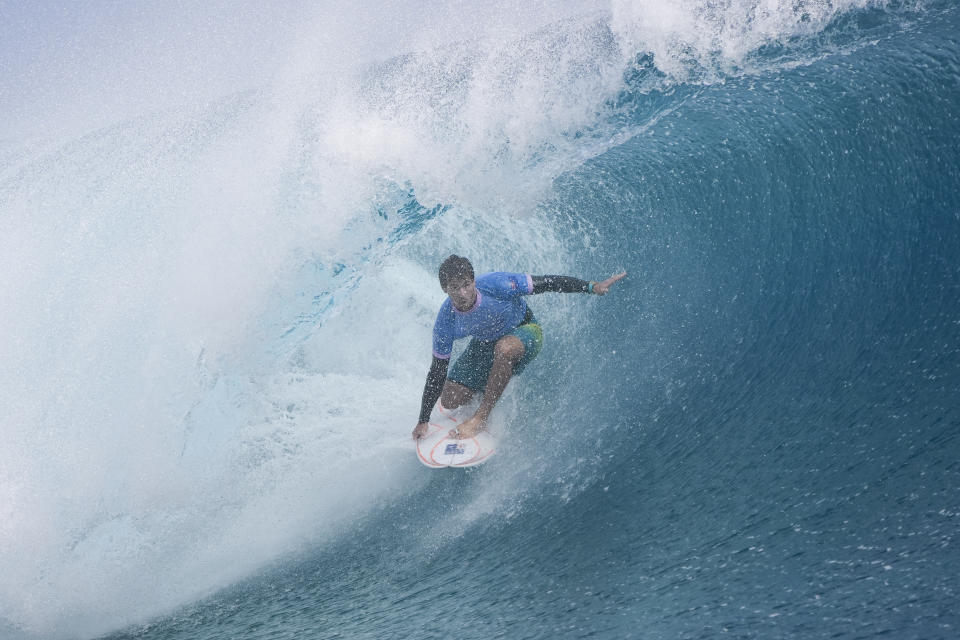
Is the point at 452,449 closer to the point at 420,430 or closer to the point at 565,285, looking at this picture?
the point at 420,430

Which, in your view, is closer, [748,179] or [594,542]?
[594,542]

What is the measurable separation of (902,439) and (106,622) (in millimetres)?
4667

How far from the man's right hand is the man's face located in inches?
33.2

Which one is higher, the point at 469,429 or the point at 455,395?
the point at 455,395

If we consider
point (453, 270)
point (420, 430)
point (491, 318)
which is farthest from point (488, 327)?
point (420, 430)

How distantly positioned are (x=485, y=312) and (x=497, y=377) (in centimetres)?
44

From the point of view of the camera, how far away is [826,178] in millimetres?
5023

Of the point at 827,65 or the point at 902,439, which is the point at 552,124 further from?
the point at 902,439

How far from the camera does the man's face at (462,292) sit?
12.5 ft

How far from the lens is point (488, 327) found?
4.29 metres

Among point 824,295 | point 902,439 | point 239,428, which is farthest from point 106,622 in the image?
point 824,295

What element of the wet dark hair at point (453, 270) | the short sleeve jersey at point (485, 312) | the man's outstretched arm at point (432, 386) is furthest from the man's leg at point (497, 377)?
→ the wet dark hair at point (453, 270)

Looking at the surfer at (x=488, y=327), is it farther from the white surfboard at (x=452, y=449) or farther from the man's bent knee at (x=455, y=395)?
the man's bent knee at (x=455, y=395)

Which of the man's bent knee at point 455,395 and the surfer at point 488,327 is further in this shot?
the man's bent knee at point 455,395
